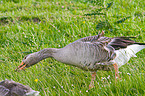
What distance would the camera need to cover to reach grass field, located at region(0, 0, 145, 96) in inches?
162

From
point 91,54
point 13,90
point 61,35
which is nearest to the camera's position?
point 13,90

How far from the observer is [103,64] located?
13.9 feet

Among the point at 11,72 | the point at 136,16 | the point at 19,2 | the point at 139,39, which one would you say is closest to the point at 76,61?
the point at 11,72

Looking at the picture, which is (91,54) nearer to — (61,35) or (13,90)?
(13,90)

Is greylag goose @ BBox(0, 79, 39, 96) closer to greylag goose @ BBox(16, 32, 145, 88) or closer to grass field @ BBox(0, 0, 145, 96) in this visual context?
grass field @ BBox(0, 0, 145, 96)

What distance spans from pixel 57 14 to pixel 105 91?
5673 mm

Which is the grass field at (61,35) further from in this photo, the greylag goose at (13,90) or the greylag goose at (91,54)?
the greylag goose at (13,90)

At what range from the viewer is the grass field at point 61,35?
412 cm

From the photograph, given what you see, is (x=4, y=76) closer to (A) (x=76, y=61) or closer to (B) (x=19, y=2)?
(A) (x=76, y=61)

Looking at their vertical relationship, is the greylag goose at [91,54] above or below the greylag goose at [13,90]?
above

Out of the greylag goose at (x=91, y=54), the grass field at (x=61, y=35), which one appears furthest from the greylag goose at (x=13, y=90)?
the greylag goose at (x=91, y=54)

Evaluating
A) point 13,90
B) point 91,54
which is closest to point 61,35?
point 91,54

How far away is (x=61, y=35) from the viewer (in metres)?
6.83

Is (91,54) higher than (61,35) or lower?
higher
